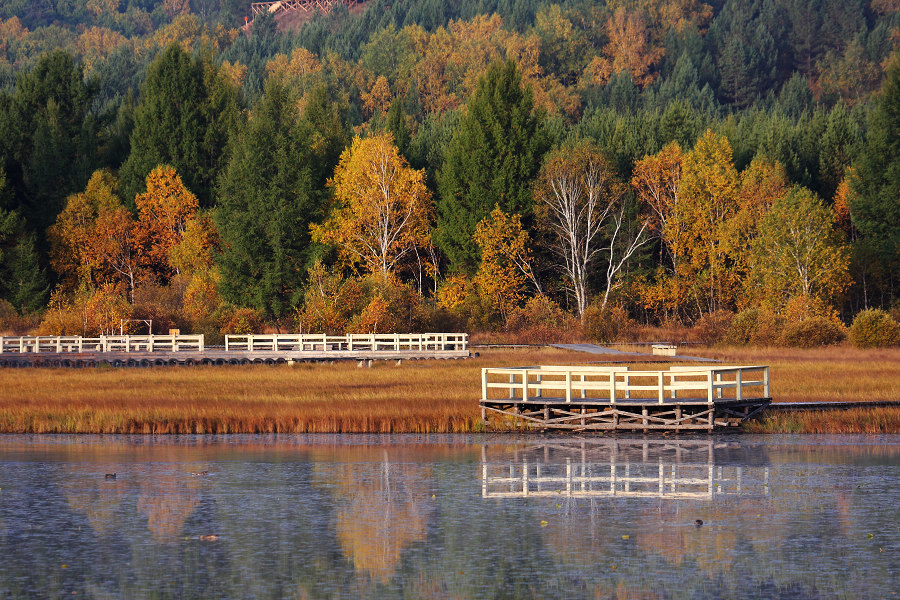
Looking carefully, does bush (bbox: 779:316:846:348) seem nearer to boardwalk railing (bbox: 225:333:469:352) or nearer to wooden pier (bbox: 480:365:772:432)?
boardwalk railing (bbox: 225:333:469:352)

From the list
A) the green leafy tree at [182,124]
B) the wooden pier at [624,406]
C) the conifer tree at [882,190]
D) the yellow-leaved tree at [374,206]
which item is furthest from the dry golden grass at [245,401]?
the green leafy tree at [182,124]

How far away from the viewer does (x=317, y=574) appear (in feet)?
77.3

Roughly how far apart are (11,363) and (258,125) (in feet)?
105

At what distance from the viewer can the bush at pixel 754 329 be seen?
82500 mm

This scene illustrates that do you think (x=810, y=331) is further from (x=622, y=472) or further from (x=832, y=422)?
(x=622, y=472)

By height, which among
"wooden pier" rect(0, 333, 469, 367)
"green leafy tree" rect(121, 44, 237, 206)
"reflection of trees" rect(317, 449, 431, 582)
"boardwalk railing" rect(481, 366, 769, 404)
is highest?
"green leafy tree" rect(121, 44, 237, 206)

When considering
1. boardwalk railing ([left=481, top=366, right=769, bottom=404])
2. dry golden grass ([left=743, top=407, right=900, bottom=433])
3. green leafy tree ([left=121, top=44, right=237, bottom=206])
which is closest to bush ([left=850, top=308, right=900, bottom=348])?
boardwalk railing ([left=481, top=366, right=769, bottom=404])

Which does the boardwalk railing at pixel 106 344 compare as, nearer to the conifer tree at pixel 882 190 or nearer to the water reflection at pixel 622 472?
the water reflection at pixel 622 472

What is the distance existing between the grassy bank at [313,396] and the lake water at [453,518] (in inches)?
103

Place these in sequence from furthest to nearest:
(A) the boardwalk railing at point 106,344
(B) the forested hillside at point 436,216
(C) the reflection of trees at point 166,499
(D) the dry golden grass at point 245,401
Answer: (B) the forested hillside at point 436,216
(A) the boardwalk railing at point 106,344
(D) the dry golden grass at point 245,401
(C) the reflection of trees at point 166,499

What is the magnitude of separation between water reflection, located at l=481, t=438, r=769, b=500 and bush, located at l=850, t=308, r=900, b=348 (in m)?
40.3

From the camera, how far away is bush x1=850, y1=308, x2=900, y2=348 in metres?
79.0

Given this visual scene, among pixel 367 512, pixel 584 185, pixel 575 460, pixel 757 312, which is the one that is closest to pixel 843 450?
pixel 575 460

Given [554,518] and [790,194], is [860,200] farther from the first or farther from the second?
[554,518]
